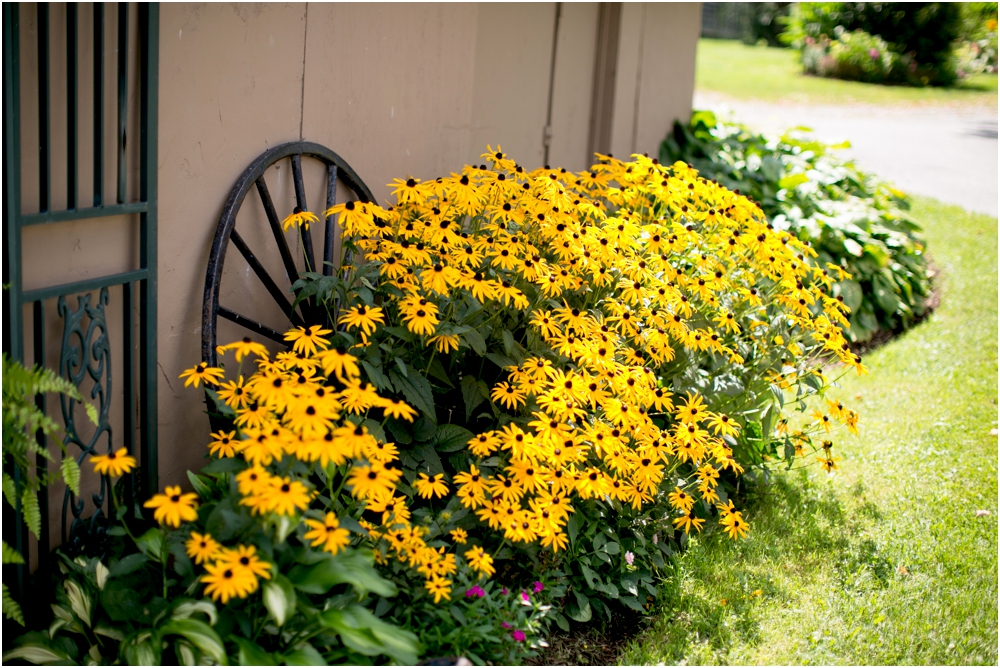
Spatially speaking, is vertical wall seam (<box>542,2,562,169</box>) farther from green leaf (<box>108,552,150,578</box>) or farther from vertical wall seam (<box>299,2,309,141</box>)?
green leaf (<box>108,552,150,578</box>)

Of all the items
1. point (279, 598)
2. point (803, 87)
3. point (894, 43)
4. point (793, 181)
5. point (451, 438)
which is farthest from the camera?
point (894, 43)

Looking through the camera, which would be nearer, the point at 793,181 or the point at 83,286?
the point at 83,286

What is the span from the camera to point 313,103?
3.26m

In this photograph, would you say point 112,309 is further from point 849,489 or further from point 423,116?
point 849,489

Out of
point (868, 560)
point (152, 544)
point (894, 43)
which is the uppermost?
point (894, 43)

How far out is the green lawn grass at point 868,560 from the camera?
2.78 meters

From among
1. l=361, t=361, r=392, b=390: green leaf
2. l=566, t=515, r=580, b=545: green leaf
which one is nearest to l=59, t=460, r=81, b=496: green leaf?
l=361, t=361, r=392, b=390: green leaf

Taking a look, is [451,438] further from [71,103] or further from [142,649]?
[71,103]

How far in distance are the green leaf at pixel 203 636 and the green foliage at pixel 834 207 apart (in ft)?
15.2

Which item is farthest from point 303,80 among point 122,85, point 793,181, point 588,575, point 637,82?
point 793,181

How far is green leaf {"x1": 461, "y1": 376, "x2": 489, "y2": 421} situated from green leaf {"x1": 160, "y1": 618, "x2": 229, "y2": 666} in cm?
114

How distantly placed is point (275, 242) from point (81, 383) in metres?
0.99

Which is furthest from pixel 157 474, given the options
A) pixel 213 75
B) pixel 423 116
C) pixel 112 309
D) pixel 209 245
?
pixel 423 116

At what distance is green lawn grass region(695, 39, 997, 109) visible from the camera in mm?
16141
